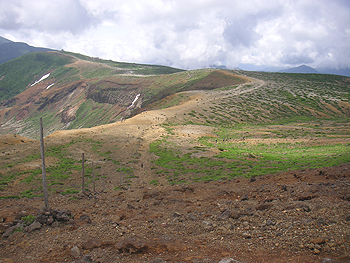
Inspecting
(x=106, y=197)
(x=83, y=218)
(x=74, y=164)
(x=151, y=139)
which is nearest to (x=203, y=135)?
(x=151, y=139)

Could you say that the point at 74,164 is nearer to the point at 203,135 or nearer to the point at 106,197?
the point at 106,197

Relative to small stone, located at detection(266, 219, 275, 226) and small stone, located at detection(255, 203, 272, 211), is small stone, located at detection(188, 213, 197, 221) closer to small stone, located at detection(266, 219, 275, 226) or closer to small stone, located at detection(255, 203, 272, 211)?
small stone, located at detection(255, 203, 272, 211)

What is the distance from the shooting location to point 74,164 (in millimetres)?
24766

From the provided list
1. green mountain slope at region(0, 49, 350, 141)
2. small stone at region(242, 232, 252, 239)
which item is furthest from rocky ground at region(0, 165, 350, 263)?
green mountain slope at region(0, 49, 350, 141)

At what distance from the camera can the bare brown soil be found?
718cm

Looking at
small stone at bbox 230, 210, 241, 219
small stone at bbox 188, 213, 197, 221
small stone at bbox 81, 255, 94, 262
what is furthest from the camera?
small stone at bbox 188, 213, 197, 221

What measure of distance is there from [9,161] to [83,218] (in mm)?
18178

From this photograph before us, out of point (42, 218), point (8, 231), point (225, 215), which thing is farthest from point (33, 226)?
point (225, 215)

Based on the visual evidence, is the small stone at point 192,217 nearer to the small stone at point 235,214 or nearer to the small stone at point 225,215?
the small stone at point 225,215

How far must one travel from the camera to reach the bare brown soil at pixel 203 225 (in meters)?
7.18

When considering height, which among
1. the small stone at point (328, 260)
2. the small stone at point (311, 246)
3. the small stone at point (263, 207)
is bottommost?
the small stone at point (263, 207)

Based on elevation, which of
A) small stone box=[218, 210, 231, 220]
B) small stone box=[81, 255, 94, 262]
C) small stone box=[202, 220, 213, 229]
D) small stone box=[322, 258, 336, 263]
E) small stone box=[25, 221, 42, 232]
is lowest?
small stone box=[25, 221, 42, 232]

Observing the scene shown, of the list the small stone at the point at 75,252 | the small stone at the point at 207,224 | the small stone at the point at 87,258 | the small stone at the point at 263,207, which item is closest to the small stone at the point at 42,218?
the small stone at the point at 75,252

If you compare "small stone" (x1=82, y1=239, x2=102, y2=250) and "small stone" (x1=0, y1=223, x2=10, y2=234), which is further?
"small stone" (x1=0, y1=223, x2=10, y2=234)
